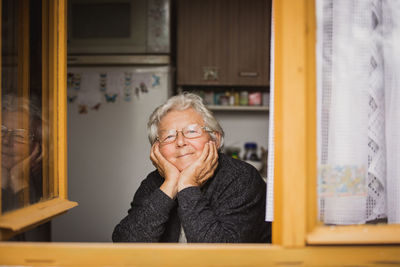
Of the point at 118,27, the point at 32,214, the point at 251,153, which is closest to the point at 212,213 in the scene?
the point at 32,214

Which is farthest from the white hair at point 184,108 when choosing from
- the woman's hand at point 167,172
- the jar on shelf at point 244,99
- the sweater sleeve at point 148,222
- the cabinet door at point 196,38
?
the jar on shelf at point 244,99

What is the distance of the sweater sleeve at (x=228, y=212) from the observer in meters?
1.08

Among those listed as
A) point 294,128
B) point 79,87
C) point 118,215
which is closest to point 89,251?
point 294,128

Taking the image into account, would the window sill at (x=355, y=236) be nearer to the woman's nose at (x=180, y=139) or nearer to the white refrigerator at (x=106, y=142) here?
the woman's nose at (x=180, y=139)

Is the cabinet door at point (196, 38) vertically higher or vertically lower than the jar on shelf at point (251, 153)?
higher

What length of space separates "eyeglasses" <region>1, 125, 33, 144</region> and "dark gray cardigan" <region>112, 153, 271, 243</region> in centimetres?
48

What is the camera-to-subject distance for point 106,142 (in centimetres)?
241

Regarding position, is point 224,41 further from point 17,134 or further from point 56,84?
point 17,134

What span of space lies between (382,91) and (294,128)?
318mm

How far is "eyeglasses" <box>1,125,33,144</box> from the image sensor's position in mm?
834

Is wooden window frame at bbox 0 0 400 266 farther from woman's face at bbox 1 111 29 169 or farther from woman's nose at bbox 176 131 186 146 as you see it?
woman's nose at bbox 176 131 186 146

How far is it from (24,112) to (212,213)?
2.29 feet

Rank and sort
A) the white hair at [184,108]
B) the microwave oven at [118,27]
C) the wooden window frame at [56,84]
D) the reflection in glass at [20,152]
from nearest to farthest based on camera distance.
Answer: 1. the reflection in glass at [20,152]
2. the wooden window frame at [56,84]
3. the white hair at [184,108]
4. the microwave oven at [118,27]

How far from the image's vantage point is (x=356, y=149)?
0.79 m
